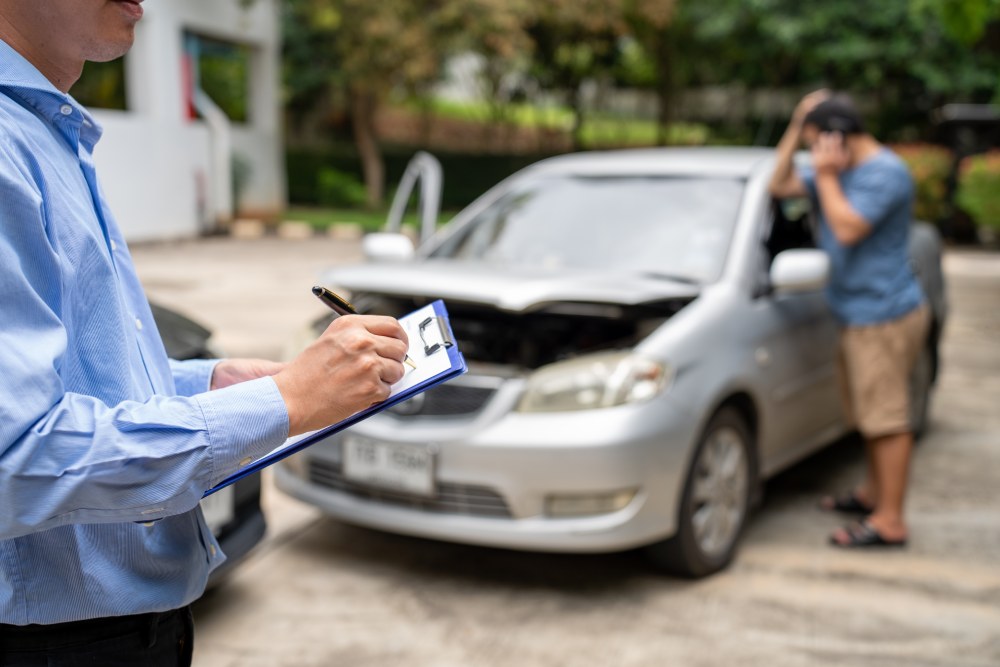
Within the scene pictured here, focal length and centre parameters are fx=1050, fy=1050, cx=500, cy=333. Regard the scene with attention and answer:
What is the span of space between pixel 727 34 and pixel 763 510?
844 inches

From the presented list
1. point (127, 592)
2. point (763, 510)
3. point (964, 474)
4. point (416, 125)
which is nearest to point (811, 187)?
point (763, 510)

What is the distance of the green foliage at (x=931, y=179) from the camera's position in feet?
58.7

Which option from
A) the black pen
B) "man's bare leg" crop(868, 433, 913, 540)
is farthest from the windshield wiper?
the black pen

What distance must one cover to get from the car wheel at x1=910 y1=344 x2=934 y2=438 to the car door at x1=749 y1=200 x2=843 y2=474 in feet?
→ 3.07

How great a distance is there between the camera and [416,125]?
111 feet

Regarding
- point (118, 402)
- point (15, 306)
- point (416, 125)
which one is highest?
point (15, 306)

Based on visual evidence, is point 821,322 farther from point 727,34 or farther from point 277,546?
point 727,34

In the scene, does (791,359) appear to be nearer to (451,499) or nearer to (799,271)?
(799,271)

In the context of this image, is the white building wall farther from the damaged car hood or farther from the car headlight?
the car headlight

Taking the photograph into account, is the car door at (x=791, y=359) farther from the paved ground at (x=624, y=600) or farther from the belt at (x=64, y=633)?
the belt at (x=64, y=633)

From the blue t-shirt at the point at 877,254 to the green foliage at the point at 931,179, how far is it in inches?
570

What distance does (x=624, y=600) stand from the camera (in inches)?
152

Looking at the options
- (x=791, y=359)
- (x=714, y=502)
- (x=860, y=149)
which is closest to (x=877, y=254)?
(x=860, y=149)

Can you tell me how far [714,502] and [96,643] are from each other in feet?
9.75
